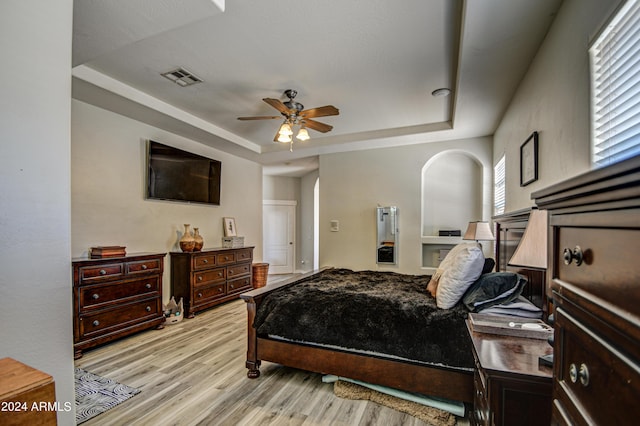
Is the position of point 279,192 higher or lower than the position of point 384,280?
higher

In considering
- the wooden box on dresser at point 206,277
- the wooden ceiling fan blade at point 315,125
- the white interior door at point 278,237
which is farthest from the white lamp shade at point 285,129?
the white interior door at point 278,237

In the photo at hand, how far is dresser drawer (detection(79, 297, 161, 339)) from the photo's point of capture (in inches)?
115

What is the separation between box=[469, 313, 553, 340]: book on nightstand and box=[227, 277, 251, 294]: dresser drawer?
3.81m

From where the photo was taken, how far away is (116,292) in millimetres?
3195

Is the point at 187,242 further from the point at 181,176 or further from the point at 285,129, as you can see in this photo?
the point at 285,129

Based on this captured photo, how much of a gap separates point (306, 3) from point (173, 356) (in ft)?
10.5

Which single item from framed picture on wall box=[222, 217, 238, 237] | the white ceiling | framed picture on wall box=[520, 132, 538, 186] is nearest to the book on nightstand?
framed picture on wall box=[520, 132, 538, 186]

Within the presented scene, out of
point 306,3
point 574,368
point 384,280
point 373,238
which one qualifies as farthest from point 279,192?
point 574,368

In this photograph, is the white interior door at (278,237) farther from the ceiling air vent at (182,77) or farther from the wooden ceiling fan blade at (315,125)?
the ceiling air vent at (182,77)

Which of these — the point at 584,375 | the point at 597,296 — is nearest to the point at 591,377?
the point at 584,375

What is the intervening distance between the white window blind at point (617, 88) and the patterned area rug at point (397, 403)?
1718 mm

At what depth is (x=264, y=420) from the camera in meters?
1.98

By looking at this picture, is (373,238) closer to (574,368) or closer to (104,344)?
(104,344)

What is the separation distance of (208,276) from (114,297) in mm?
1296
